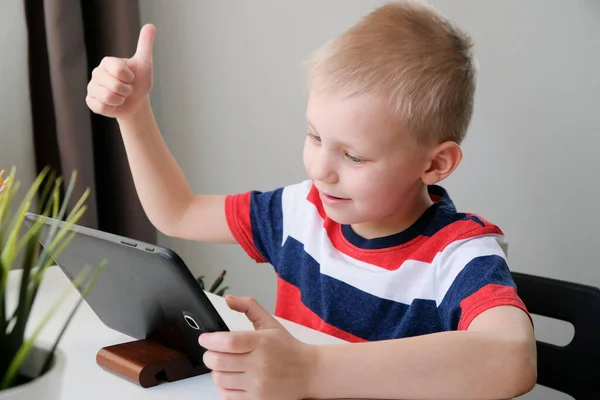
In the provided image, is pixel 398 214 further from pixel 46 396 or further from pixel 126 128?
pixel 46 396

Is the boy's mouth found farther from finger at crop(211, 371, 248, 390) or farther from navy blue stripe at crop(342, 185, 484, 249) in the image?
finger at crop(211, 371, 248, 390)

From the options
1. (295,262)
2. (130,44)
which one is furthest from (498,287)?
(130,44)

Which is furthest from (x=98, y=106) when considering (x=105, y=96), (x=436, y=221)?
(x=436, y=221)

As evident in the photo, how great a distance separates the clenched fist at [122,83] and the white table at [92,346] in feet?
0.89

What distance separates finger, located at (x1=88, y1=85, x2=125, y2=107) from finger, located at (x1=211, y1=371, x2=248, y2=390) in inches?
19.4

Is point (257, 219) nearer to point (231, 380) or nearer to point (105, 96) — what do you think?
point (105, 96)

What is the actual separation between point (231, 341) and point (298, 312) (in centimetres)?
49

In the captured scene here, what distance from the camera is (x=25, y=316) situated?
530 mm

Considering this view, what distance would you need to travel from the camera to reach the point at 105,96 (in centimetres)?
107

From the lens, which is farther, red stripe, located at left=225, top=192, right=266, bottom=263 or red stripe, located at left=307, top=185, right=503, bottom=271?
red stripe, located at left=225, top=192, right=266, bottom=263

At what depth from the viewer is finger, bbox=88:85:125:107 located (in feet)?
3.49

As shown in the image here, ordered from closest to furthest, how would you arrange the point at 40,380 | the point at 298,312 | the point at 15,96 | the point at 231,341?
the point at 40,380
the point at 231,341
the point at 298,312
the point at 15,96

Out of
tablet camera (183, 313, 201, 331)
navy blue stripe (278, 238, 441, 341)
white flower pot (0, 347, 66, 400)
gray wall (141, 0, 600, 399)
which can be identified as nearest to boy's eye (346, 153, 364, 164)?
navy blue stripe (278, 238, 441, 341)

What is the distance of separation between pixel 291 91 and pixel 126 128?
0.81 m
